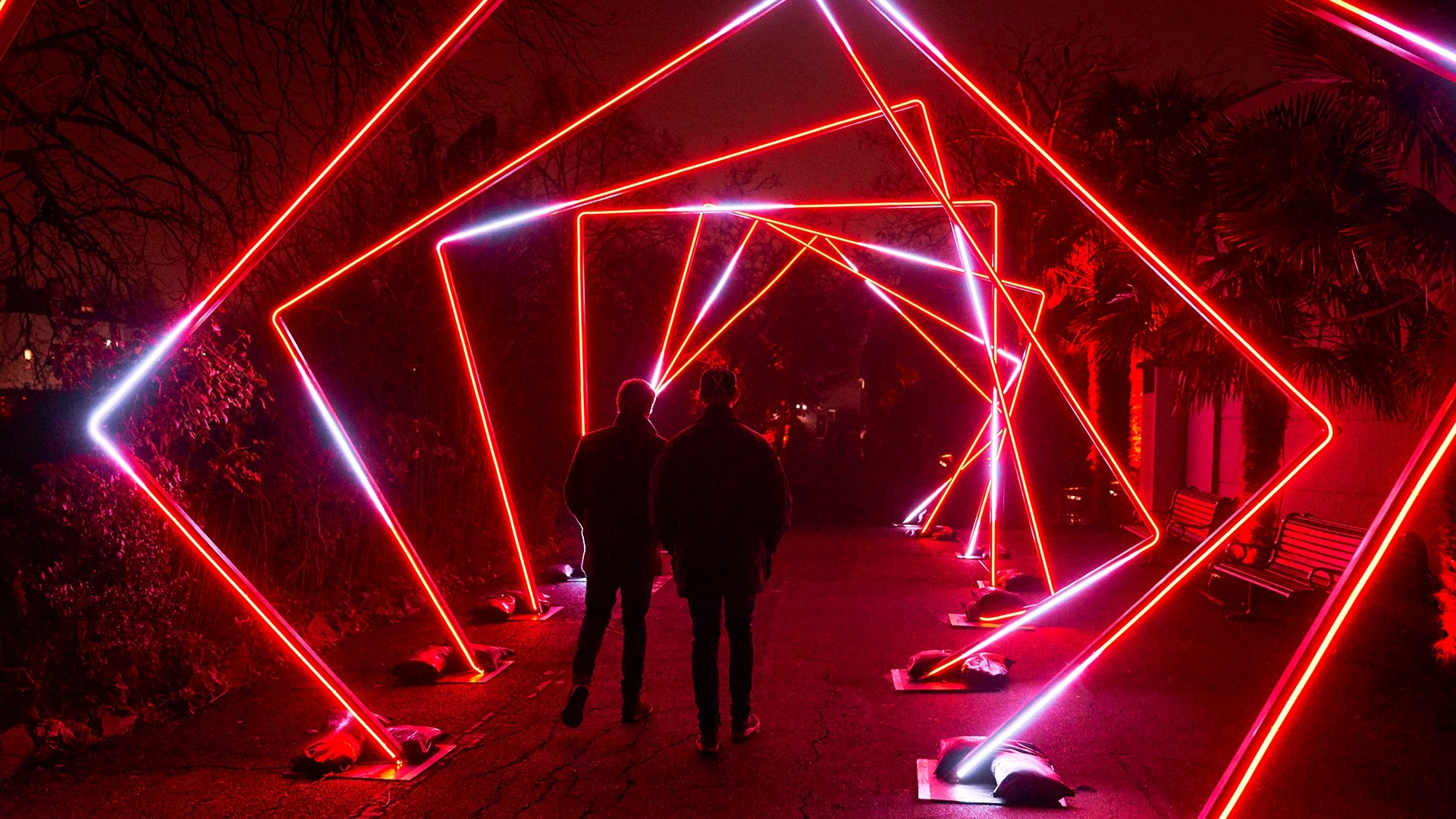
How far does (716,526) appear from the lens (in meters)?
5.57

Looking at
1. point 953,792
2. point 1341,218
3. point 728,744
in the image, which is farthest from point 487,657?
point 1341,218

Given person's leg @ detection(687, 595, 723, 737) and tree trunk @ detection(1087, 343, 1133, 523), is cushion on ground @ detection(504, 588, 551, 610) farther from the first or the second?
tree trunk @ detection(1087, 343, 1133, 523)

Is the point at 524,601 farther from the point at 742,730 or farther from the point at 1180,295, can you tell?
the point at 1180,295

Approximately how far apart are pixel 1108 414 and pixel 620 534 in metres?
19.3

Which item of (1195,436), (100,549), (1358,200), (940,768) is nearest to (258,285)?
(100,549)

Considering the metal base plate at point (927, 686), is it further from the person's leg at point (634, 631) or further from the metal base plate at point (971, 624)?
the metal base plate at point (971, 624)

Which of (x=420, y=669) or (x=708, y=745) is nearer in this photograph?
Result: (x=708, y=745)

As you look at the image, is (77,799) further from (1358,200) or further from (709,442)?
(1358,200)

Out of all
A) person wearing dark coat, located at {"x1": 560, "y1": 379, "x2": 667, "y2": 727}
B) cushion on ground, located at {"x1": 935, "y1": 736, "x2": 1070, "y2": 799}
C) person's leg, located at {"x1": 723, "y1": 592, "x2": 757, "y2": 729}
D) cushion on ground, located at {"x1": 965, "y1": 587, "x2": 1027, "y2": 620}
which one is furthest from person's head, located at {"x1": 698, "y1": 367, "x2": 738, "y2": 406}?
cushion on ground, located at {"x1": 965, "y1": 587, "x2": 1027, "y2": 620}

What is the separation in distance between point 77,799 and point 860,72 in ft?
17.0

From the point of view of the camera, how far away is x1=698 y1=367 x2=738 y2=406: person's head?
19.3 feet

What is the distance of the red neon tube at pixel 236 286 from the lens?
14.3ft

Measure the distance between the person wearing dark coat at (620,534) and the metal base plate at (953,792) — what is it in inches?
68.8

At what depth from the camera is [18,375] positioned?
269 inches
